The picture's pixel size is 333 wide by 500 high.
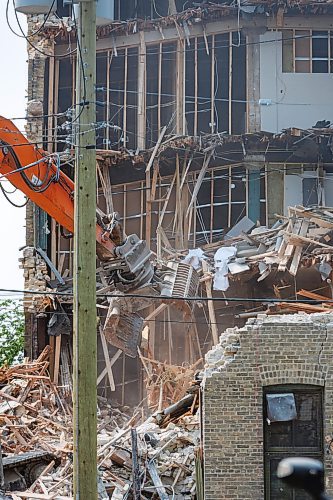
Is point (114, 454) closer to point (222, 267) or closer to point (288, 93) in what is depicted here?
point (222, 267)

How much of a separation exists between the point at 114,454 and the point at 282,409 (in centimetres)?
374

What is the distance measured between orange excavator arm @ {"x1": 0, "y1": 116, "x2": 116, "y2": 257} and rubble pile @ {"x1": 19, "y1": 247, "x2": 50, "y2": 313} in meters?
11.9

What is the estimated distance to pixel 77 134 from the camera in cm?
1049

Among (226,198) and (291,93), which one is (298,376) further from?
(291,93)

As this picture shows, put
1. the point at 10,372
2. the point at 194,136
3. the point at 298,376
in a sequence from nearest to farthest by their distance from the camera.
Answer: the point at 298,376 < the point at 10,372 < the point at 194,136

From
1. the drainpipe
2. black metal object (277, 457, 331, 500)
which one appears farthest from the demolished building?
black metal object (277, 457, 331, 500)

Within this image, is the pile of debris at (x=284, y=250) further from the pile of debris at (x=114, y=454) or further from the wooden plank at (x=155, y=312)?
the pile of debris at (x=114, y=454)

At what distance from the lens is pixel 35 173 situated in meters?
13.9

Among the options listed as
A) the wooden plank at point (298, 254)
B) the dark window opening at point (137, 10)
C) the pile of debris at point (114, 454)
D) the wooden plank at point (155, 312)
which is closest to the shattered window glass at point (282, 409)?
the pile of debris at point (114, 454)

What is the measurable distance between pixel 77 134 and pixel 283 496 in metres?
5.97

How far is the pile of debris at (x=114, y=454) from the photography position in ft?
48.6

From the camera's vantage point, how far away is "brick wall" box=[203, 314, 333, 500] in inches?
514

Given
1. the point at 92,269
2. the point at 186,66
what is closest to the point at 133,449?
the point at 92,269

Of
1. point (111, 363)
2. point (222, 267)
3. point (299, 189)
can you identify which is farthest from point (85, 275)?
point (299, 189)
